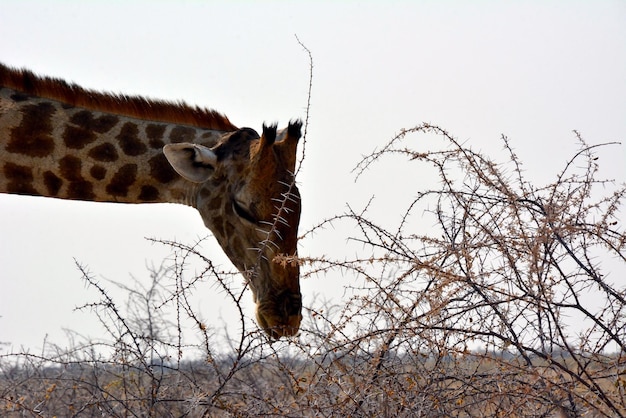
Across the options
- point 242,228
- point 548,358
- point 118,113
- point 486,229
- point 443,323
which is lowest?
point 548,358

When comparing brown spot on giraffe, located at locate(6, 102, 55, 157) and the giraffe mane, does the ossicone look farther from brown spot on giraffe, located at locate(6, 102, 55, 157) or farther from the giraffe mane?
brown spot on giraffe, located at locate(6, 102, 55, 157)

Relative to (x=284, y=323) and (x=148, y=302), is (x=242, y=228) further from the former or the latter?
(x=148, y=302)

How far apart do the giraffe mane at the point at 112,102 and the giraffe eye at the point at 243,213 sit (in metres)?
0.92

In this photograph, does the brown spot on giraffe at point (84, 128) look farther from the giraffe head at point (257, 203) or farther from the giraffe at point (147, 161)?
the giraffe head at point (257, 203)

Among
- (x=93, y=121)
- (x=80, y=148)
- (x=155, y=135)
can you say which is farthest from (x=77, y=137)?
(x=155, y=135)

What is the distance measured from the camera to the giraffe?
261 inches

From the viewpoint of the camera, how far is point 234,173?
6855 mm

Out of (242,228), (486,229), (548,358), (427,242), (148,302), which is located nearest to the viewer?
(548,358)

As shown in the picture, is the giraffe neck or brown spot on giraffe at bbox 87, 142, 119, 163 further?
brown spot on giraffe at bbox 87, 142, 119, 163

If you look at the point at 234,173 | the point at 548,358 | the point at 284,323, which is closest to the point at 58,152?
the point at 234,173

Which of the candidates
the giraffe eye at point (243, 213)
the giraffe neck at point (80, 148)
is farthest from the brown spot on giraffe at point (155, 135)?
the giraffe eye at point (243, 213)

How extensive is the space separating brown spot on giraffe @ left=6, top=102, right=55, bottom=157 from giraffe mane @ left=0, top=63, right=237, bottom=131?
10.3 inches

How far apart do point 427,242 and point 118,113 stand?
11.7 ft

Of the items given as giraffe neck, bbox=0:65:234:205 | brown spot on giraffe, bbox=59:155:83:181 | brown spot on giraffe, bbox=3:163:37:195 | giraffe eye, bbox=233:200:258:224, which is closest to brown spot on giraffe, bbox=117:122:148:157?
giraffe neck, bbox=0:65:234:205
